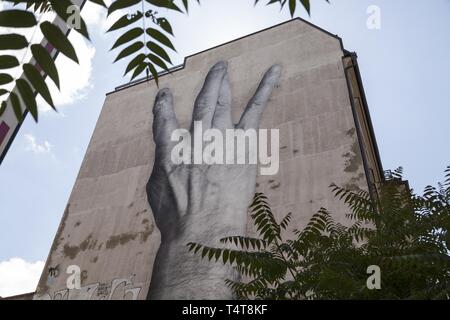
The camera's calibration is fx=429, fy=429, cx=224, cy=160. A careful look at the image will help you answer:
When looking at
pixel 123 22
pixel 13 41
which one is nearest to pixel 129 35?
pixel 123 22

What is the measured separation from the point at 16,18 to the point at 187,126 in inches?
452

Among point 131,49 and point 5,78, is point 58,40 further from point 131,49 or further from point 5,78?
point 131,49

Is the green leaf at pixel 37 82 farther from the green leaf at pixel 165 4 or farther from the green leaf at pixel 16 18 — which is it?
the green leaf at pixel 165 4

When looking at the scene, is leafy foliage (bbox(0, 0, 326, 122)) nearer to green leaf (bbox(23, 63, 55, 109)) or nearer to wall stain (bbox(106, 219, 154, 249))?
green leaf (bbox(23, 63, 55, 109))

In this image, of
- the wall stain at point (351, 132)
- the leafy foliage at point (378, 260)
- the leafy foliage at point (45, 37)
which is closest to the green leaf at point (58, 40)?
the leafy foliage at point (45, 37)

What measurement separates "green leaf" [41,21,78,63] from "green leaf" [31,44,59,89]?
0.04 m

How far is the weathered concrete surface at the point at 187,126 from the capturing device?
10.1m

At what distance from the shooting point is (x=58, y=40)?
116 cm

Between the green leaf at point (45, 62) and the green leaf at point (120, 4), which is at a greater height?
the green leaf at point (120, 4)

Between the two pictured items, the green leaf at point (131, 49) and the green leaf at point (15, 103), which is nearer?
the green leaf at point (15, 103)

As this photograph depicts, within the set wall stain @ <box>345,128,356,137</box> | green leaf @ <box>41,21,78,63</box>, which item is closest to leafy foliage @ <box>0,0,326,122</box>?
green leaf @ <box>41,21,78,63</box>

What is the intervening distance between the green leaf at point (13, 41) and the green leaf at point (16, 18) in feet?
0.18
